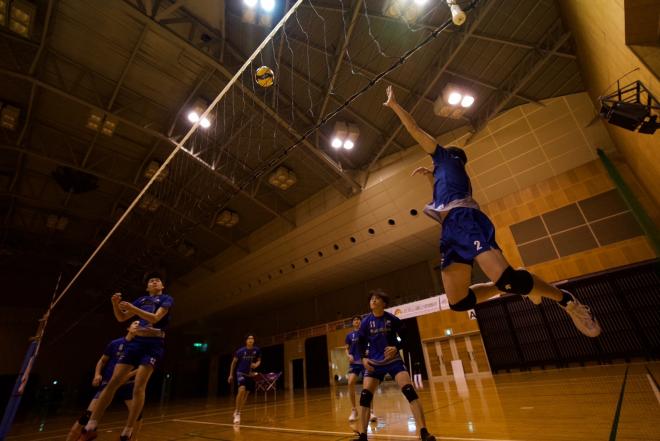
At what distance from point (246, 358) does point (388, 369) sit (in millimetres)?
5675

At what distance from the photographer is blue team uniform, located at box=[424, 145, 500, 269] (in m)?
2.22

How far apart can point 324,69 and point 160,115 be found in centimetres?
697

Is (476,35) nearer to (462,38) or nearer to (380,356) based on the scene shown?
(462,38)

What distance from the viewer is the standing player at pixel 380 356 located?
3086 millimetres

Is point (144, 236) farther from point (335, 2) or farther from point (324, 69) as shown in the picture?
point (335, 2)

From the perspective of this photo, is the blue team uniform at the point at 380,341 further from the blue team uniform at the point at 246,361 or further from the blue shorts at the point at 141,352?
the blue team uniform at the point at 246,361

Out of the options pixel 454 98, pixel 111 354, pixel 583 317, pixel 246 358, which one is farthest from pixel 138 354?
pixel 454 98

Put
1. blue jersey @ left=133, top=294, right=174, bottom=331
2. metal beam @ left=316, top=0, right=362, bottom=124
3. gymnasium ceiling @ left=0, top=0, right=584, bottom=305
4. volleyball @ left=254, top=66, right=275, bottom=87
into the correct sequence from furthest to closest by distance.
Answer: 1. gymnasium ceiling @ left=0, top=0, right=584, bottom=305
2. metal beam @ left=316, top=0, right=362, bottom=124
3. volleyball @ left=254, top=66, right=275, bottom=87
4. blue jersey @ left=133, top=294, right=174, bottom=331

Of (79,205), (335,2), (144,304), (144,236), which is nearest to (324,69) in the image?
(335,2)

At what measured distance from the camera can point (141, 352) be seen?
12.7 ft

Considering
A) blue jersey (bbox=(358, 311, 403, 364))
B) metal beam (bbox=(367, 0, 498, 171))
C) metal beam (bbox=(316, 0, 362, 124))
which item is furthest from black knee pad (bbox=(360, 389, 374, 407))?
metal beam (bbox=(367, 0, 498, 171))

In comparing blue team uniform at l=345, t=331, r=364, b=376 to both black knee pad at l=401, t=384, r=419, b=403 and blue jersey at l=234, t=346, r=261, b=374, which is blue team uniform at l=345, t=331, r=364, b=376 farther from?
black knee pad at l=401, t=384, r=419, b=403

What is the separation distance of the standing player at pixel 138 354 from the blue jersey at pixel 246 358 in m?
4.19

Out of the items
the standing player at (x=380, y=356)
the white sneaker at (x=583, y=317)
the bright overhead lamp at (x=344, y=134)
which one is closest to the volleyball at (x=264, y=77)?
the standing player at (x=380, y=356)
